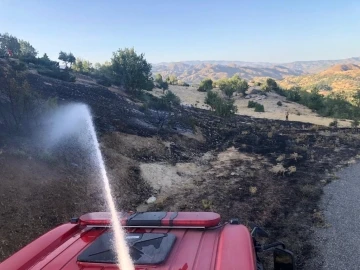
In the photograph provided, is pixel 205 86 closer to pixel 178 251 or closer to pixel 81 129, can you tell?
pixel 81 129

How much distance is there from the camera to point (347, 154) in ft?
58.6

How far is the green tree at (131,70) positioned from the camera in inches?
1404

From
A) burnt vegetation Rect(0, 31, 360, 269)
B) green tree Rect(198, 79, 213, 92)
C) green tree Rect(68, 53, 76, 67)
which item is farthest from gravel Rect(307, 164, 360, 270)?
green tree Rect(68, 53, 76, 67)

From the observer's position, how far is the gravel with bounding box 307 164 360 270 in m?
7.21

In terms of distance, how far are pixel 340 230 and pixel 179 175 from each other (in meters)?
7.47

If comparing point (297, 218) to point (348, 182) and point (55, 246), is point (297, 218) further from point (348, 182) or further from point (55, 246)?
point (55, 246)

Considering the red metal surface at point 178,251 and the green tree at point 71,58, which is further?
the green tree at point 71,58

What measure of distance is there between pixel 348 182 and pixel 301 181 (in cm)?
198

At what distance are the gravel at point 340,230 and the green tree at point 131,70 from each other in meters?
26.9

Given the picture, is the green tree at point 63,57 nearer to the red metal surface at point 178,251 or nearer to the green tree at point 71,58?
the green tree at point 71,58

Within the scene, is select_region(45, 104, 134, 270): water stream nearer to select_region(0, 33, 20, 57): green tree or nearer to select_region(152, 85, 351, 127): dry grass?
select_region(152, 85, 351, 127): dry grass

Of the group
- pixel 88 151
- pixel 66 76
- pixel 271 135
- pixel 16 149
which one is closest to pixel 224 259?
pixel 16 149

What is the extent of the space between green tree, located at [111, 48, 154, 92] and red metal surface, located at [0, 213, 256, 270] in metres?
32.6

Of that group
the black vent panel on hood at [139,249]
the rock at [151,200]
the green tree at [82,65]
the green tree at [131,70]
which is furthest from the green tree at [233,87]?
the black vent panel on hood at [139,249]
